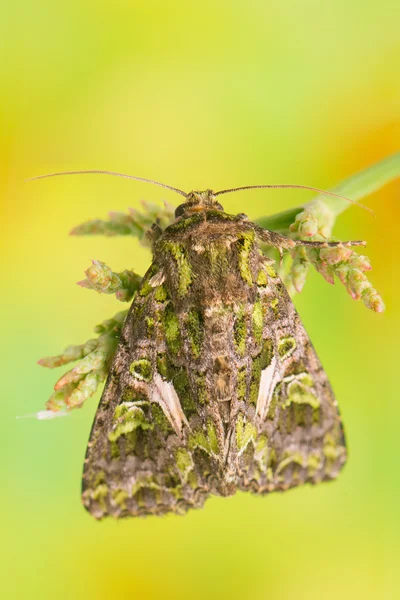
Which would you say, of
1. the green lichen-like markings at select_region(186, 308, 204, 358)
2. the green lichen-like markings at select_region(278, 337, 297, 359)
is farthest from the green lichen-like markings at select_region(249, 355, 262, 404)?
the green lichen-like markings at select_region(186, 308, 204, 358)

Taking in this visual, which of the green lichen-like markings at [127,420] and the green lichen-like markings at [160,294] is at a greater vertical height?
the green lichen-like markings at [160,294]

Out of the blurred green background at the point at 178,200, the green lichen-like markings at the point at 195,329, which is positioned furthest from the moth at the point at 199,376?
the blurred green background at the point at 178,200

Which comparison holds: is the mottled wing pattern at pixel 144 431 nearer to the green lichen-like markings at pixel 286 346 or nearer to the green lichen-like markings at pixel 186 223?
the green lichen-like markings at pixel 186 223

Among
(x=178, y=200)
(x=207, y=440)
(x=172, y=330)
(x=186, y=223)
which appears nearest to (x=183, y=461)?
(x=207, y=440)

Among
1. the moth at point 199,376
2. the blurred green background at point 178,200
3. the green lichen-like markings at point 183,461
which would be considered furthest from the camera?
the blurred green background at point 178,200

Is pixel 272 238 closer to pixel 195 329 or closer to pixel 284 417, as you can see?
pixel 195 329

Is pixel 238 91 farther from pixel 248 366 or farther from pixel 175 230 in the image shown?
pixel 248 366

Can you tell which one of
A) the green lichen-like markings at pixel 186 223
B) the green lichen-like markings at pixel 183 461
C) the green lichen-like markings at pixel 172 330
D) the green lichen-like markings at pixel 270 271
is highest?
the green lichen-like markings at pixel 186 223

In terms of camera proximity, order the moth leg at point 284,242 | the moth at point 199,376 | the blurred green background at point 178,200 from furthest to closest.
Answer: the blurred green background at point 178,200 → the moth at point 199,376 → the moth leg at point 284,242
